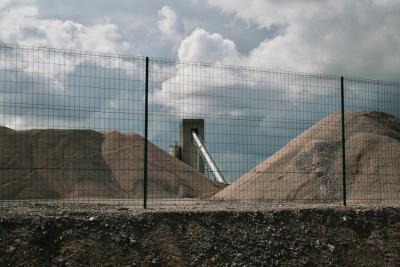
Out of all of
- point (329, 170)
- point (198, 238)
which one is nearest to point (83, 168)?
point (329, 170)

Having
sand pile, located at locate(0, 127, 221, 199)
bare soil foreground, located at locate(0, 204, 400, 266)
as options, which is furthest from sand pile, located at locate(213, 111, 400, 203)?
bare soil foreground, located at locate(0, 204, 400, 266)

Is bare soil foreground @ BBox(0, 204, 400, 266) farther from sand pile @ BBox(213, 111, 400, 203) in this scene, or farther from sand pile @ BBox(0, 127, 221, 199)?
sand pile @ BBox(0, 127, 221, 199)

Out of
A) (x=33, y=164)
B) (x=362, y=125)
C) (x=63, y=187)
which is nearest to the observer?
(x=362, y=125)

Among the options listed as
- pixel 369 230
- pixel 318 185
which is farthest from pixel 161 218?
pixel 318 185

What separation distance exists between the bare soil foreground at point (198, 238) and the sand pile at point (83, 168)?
49.9 ft

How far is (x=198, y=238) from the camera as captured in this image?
31.4 feet

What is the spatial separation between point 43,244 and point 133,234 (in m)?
1.55

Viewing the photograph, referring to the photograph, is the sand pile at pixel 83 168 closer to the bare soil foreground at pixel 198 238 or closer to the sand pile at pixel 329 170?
the sand pile at pixel 329 170

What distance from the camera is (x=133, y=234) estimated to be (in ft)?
30.6

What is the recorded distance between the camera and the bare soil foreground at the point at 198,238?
879 cm

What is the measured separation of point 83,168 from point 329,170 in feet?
51.5

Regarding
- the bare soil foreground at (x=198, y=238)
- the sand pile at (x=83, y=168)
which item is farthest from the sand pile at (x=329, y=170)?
the bare soil foreground at (x=198, y=238)

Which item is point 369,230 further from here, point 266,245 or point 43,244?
point 43,244

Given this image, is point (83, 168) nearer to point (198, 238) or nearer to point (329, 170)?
point (329, 170)
